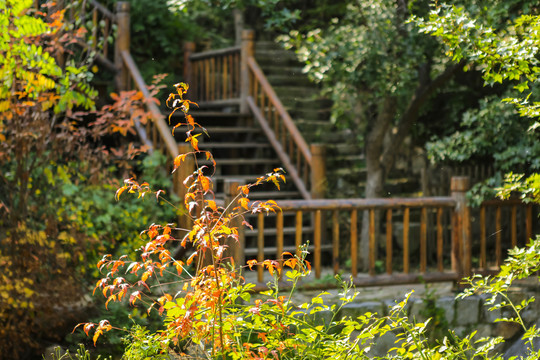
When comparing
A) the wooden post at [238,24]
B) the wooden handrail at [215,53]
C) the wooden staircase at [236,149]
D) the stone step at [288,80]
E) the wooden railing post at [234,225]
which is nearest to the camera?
the wooden railing post at [234,225]

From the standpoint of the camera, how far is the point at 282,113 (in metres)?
9.50

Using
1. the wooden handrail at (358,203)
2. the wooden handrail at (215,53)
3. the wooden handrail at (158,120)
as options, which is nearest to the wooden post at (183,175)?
the wooden handrail at (158,120)

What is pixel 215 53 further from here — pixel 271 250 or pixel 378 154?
pixel 271 250

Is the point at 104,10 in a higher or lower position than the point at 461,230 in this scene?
higher

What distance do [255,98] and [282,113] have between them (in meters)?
1.01

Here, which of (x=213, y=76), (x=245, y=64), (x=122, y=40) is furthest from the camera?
(x=213, y=76)

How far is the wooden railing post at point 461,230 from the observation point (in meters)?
6.90

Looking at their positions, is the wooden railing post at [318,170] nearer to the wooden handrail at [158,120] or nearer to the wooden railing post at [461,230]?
the wooden handrail at [158,120]

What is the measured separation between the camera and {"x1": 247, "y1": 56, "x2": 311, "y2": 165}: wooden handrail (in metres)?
9.02

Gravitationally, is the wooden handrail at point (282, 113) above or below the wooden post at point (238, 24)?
below

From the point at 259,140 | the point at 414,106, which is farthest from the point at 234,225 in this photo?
the point at 259,140

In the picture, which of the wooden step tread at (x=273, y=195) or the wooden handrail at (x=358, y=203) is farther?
the wooden step tread at (x=273, y=195)

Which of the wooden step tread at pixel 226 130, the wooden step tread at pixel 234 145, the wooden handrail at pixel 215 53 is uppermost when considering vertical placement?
the wooden handrail at pixel 215 53

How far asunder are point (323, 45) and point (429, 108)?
83.1 inches
